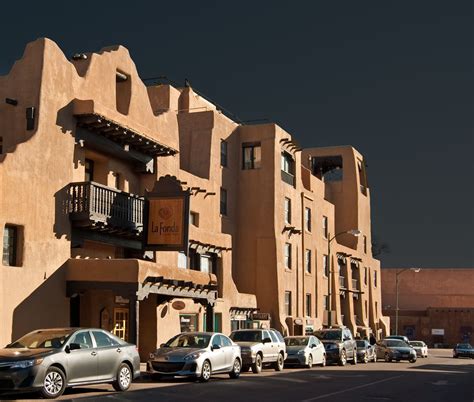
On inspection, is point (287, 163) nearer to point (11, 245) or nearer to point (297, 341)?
point (297, 341)

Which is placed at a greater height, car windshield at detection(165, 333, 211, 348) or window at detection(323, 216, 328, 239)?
window at detection(323, 216, 328, 239)

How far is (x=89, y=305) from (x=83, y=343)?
37.2ft

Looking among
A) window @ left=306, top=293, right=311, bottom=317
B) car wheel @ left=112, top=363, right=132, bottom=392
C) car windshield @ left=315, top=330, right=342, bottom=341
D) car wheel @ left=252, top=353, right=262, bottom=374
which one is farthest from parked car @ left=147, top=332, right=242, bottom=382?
window @ left=306, top=293, right=311, bottom=317

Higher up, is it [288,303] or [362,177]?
[362,177]

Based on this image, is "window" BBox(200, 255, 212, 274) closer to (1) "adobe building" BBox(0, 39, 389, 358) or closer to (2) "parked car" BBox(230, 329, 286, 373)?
(1) "adobe building" BBox(0, 39, 389, 358)

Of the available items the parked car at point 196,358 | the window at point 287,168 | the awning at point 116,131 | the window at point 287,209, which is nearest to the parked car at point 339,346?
the awning at point 116,131

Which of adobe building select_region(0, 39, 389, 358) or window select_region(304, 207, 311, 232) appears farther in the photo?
window select_region(304, 207, 311, 232)

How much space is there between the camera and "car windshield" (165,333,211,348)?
24.7 metres

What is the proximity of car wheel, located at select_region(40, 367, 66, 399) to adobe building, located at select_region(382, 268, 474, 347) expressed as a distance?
85.0 m

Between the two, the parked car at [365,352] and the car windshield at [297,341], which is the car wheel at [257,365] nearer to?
the car windshield at [297,341]

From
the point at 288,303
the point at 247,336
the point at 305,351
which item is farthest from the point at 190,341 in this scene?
the point at 288,303

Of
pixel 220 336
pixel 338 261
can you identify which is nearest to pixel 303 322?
pixel 338 261

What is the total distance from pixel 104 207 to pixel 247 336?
276 inches

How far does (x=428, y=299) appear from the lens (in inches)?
4198
